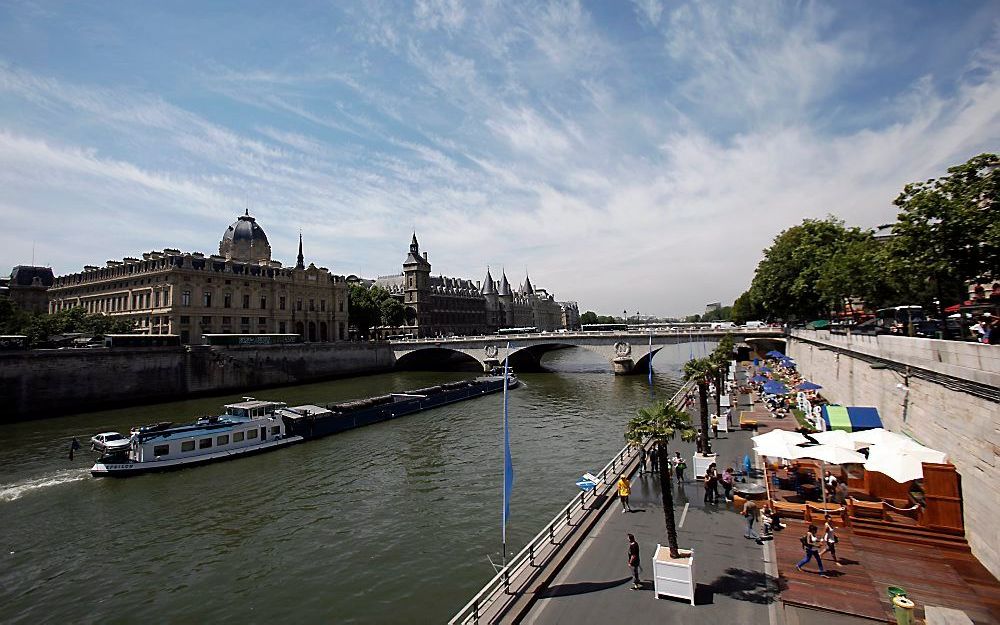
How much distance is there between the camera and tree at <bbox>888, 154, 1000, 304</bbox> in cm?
2144

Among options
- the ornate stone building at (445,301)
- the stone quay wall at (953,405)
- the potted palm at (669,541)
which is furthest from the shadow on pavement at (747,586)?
the ornate stone building at (445,301)

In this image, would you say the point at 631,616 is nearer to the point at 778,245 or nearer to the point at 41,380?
the point at 41,380

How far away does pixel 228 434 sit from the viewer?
3288 centimetres

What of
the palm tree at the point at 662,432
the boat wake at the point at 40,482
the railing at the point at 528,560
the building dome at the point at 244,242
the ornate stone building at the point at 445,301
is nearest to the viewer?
the railing at the point at 528,560

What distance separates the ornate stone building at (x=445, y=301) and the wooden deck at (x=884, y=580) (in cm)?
12759

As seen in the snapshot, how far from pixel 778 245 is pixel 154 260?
89698 mm

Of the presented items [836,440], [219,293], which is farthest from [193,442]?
[219,293]

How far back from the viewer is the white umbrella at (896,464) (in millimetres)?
15398

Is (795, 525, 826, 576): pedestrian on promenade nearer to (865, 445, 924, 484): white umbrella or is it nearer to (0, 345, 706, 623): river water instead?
(865, 445, 924, 484): white umbrella

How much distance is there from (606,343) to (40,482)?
6562 centimetres

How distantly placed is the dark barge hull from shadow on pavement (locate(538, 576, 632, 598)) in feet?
94.9

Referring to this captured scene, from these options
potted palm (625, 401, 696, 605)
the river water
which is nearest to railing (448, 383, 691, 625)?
the river water

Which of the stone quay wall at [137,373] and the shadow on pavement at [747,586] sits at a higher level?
the stone quay wall at [137,373]

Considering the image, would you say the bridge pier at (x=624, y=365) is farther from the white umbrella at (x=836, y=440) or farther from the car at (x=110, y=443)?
the car at (x=110, y=443)
